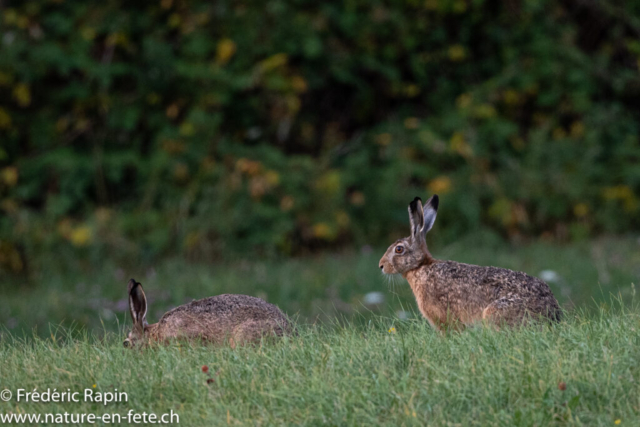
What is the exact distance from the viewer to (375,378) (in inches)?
174

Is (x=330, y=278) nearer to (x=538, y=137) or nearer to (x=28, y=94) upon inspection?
(x=538, y=137)

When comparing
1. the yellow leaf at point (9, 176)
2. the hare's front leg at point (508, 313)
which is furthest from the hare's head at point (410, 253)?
the yellow leaf at point (9, 176)

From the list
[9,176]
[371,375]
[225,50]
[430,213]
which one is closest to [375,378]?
[371,375]

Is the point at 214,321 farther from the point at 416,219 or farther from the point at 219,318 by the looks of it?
the point at 416,219

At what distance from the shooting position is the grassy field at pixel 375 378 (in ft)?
13.6

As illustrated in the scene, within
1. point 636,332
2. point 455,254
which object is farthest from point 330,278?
point 636,332

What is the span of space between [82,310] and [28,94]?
17.4 feet

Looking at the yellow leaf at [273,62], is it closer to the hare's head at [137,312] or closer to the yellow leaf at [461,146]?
the yellow leaf at [461,146]

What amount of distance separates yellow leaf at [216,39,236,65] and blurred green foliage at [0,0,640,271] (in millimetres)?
38

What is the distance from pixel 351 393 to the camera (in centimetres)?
429

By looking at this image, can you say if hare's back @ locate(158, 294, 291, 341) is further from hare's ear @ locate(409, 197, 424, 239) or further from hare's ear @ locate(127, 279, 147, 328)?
hare's ear @ locate(409, 197, 424, 239)

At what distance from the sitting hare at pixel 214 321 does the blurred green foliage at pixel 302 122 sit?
6.61 meters

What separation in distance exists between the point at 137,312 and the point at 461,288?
6.97 ft

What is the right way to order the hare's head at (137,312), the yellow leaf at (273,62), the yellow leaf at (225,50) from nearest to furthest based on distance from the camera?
the hare's head at (137,312)
the yellow leaf at (273,62)
the yellow leaf at (225,50)
